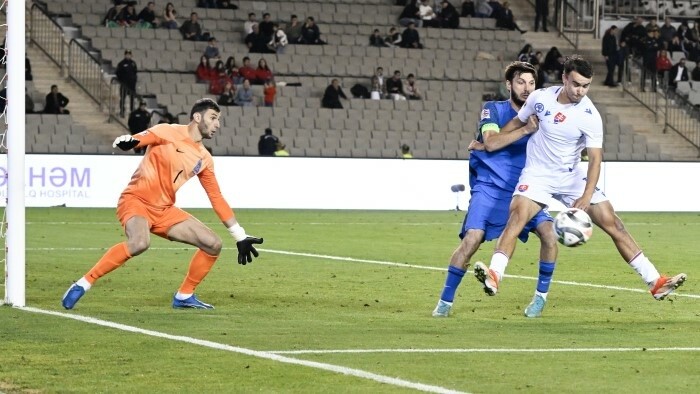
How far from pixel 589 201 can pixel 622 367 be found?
2.69m

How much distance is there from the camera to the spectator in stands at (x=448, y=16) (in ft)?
136

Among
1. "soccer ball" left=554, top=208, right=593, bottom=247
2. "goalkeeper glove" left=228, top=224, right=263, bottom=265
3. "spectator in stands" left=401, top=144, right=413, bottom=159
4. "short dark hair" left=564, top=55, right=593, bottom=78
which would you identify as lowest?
"spectator in stands" left=401, top=144, right=413, bottom=159

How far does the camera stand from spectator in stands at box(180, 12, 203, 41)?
3768 centimetres

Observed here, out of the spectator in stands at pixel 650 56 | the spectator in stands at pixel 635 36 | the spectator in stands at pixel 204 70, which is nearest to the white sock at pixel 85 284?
the spectator in stands at pixel 204 70

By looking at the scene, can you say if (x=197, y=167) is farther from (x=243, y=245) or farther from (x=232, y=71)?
(x=232, y=71)

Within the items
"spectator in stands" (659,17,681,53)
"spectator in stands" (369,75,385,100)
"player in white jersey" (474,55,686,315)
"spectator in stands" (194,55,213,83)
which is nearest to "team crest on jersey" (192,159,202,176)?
"player in white jersey" (474,55,686,315)

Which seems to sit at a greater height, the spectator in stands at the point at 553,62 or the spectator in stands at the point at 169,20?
the spectator in stands at the point at 169,20

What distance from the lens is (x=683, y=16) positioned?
45.2m

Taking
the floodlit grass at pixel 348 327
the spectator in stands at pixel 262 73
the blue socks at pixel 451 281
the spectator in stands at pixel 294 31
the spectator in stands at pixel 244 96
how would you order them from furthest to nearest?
the spectator in stands at pixel 294 31 < the spectator in stands at pixel 262 73 < the spectator in stands at pixel 244 96 < the blue socks at pixel 451 281 < the floodlit grass at pixel 348 327

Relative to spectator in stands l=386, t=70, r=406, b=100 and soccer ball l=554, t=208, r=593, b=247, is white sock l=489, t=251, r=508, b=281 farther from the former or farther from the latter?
spectator in stands l=386, t=70, r=406, b=100

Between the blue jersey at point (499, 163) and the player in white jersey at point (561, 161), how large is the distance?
0.72 ft

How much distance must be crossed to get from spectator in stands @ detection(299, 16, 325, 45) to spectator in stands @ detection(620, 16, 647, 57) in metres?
8.88

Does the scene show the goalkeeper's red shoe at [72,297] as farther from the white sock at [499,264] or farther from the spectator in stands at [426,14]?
the spectator in stands at [426,14]

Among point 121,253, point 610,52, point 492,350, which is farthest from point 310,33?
point 492,350
